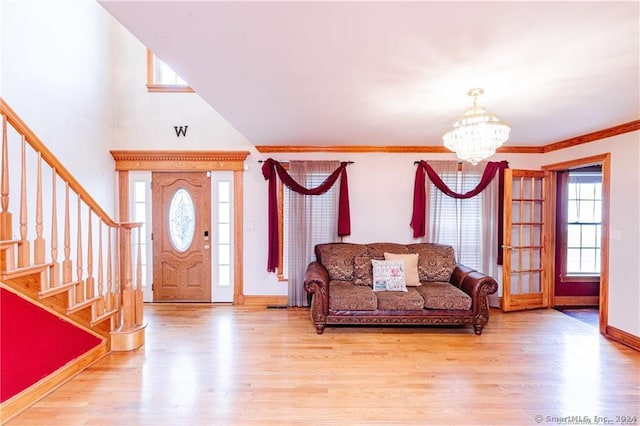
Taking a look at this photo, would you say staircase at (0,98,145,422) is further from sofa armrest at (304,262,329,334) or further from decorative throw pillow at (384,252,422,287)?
decorative throw pillow at (384,252,422,287)

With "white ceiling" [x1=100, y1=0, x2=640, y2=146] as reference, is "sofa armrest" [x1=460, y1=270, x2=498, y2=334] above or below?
below

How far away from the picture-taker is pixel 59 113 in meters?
3.61

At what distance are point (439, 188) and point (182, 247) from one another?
3758mm

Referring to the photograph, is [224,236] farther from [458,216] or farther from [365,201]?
[458,216]

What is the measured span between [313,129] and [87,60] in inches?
122

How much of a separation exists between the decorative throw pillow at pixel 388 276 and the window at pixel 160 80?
3.62 metres

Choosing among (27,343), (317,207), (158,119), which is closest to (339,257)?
(317,207)

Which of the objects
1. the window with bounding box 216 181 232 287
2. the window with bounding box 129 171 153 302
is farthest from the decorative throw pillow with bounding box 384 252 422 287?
the window with bounding box 129 171 153 302

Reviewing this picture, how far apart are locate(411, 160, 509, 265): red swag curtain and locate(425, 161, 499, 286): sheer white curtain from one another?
0.07 m

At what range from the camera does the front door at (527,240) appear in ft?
14.5

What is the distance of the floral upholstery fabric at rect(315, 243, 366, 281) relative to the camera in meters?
4.08

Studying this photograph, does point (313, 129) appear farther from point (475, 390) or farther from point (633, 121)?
point (633, 121)

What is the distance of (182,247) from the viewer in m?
4.59

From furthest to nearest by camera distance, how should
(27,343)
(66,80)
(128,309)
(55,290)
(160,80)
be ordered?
1. (160,80)
2. (66,80)
3. (128,309)
4. (55,290)
5. (27,343)
